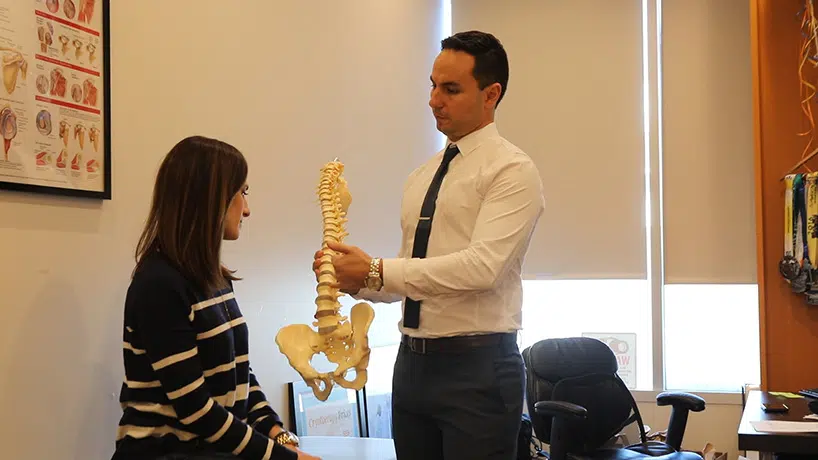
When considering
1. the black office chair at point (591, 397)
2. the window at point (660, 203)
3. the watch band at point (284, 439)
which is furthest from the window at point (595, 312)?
the watch band at point (284, 439)

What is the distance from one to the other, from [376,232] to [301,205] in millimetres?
717

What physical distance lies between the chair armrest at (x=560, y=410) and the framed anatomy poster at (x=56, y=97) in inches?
74.9

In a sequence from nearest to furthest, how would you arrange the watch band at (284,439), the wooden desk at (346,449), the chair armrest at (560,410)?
the watch band at (284,439), the wooden desk at (346,449), the chair armrest at (560,410)

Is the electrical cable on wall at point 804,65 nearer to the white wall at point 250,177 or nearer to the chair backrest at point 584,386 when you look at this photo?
the chair backrest at point 584,386

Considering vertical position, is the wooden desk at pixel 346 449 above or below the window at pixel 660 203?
below

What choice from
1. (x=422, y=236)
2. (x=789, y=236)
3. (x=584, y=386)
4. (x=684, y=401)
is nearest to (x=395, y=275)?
(x=422, y=236)

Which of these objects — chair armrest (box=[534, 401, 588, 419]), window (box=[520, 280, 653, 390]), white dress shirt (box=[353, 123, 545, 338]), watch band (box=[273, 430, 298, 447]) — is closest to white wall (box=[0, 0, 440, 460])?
watch band (box=[273, 430, 298, 447])

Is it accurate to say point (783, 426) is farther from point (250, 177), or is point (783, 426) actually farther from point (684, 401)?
point (250, 177)

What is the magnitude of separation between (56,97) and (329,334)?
0.91 m

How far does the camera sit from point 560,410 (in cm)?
306

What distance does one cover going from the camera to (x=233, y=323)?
5.87 ft

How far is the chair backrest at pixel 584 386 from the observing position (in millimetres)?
3330

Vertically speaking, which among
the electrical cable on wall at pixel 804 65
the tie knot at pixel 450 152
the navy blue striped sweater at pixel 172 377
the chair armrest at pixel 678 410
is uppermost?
the electrical cable on wall at pixel 804 65

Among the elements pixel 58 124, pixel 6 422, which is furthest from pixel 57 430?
pixel 58 124
